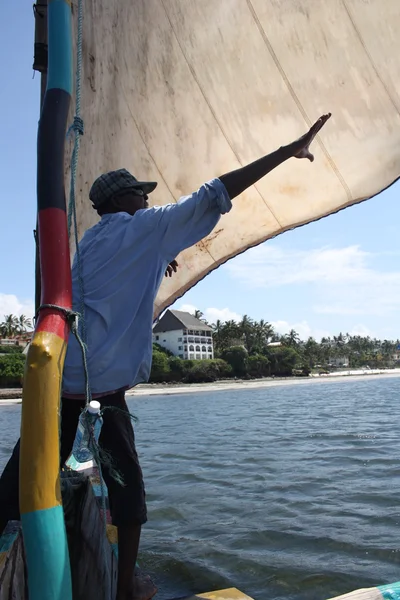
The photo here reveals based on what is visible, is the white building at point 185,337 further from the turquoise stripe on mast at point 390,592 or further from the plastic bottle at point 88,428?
the plastic bottle at point 88,428

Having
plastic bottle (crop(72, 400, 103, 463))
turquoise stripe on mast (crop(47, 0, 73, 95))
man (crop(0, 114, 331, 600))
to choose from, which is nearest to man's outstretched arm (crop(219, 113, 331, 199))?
man (crop(0, 114, 331, 600))

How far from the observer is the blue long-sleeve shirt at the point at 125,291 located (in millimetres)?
1612

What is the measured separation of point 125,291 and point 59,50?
76 centimetres

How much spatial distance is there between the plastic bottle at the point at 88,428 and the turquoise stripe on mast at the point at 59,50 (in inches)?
37.6

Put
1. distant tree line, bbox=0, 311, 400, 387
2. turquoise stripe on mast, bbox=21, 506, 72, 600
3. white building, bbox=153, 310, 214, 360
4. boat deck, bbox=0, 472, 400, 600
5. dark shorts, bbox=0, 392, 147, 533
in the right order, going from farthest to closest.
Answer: white building, bbox=153, 310, 214, 360 → distant tree line, bbox=0, 311, 400, 387 → dark shorts, bbox=0, 392, 147, 533 → boat deck, bbox=0, 472, 400, 600 → turquoise stripe on mast, bbox=21, 506, 72, 600

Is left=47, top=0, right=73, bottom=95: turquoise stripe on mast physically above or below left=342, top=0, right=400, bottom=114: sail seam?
below

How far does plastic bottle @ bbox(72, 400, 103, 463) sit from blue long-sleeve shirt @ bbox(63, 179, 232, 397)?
0.51ft

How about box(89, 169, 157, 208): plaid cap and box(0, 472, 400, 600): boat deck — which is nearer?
box(0, 472, 400, 600): boat deck

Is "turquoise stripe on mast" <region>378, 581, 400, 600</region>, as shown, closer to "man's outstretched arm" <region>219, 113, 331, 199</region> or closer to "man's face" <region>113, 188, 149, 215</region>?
"man's outstretched arm" <region>219, 113, 331, 199</region>

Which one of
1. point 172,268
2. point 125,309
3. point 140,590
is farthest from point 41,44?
point 140,590

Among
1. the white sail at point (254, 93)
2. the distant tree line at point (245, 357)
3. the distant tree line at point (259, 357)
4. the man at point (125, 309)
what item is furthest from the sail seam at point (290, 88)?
the distant tree line at point (259, 357)

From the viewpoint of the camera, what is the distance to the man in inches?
61.2

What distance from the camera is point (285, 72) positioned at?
2375 millimetres

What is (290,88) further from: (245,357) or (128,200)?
(245,357)
